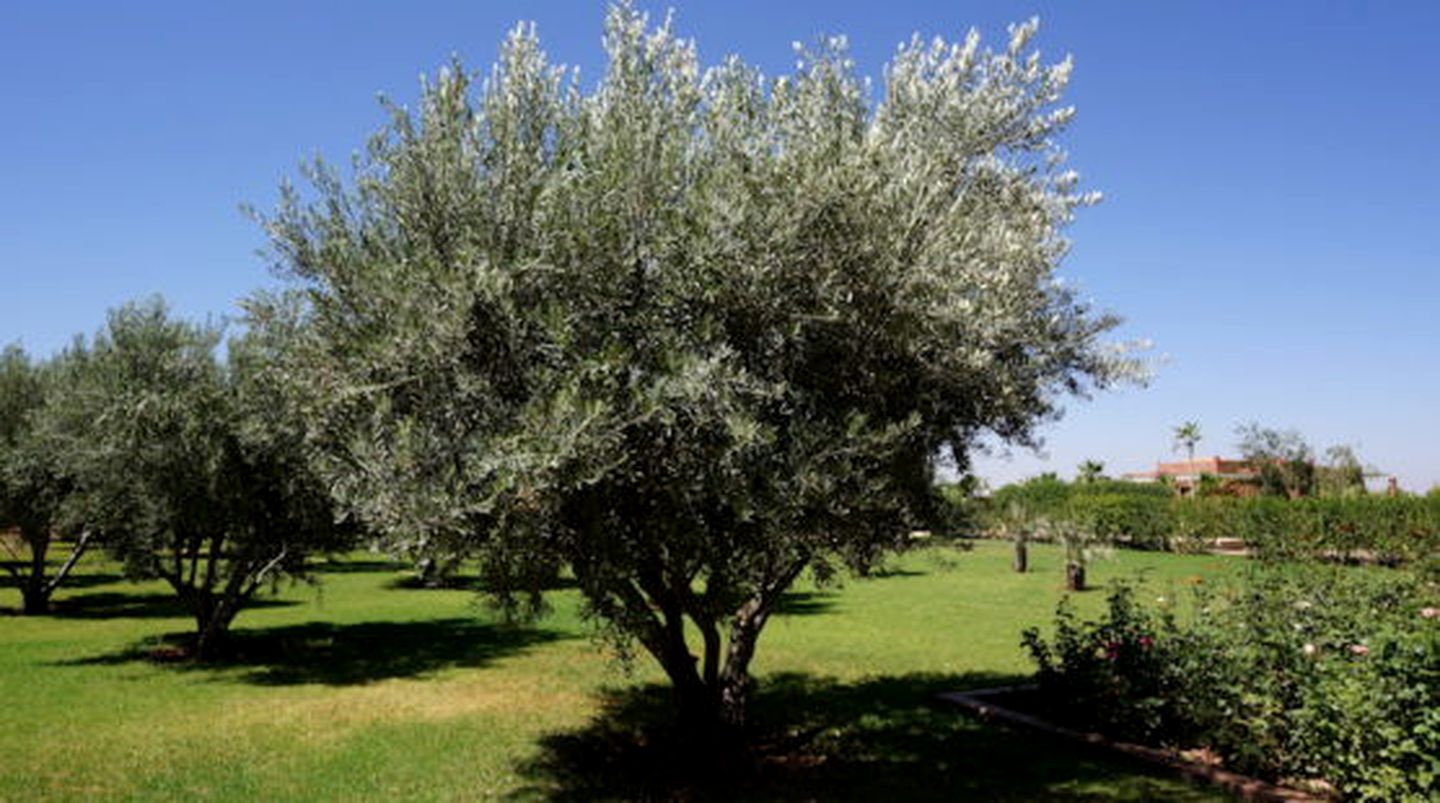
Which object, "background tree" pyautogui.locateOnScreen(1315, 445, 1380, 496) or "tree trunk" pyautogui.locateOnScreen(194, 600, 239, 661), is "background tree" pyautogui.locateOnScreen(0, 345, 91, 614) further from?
"background tree" pyautogui.locateOnScreen(1315, 445, 1380, 496)

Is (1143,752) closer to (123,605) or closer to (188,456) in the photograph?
(188,456)

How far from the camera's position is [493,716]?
15.0m

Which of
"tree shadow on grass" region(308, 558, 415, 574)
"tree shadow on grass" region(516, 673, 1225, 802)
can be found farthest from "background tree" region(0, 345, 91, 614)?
"tree shadow on grass" region(516, 673, 1225, 802)

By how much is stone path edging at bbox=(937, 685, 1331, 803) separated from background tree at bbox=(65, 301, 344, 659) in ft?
39.6

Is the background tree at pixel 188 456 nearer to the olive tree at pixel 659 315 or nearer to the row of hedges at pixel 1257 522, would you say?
the olive tree at pixel 659 315

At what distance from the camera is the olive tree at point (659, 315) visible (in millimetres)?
7984

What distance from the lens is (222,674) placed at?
19.5 meters

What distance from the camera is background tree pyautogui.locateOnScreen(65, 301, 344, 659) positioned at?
18.2 m

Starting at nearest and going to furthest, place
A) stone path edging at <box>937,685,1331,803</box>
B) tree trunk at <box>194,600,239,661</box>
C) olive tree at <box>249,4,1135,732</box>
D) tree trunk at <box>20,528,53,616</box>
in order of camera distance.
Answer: olive tree at <box>249,4,1135,732</box> → stone path edging at <box>937,685,1331,803</box> → tree trunk at <box>194,600,239,661</box> → tree trunk at <box>20,528,53,616</box>

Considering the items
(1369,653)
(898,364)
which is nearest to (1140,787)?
(1369,653)

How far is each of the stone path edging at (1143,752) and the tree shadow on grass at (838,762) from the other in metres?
0.17

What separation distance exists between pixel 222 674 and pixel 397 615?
35.4 ft

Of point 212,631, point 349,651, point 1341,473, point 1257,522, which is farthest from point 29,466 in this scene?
point 1341,473

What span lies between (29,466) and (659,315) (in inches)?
1019
